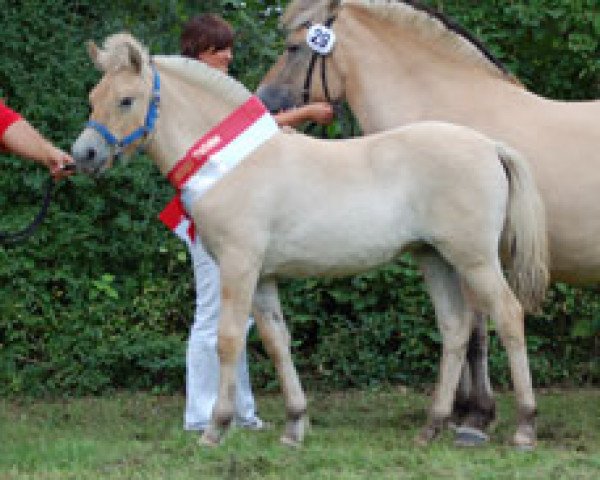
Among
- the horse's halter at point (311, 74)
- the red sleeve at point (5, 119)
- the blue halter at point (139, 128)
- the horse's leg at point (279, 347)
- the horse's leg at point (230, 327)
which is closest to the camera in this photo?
the horse's leg at point (230, 327)

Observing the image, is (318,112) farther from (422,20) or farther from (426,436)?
(426,436)

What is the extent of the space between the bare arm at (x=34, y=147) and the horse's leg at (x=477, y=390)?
6.97ft

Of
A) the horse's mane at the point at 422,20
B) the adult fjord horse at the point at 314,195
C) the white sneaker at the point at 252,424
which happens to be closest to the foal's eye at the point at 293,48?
the horse's mane at the point at 422,20

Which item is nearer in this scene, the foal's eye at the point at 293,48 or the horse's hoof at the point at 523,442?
the horse's hoof at the point at 523,442

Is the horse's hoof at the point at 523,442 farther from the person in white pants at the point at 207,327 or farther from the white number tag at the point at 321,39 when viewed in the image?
the white number tag at the point at 321,39

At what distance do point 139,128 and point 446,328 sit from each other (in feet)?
5.61

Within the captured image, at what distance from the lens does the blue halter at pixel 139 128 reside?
5223 mm

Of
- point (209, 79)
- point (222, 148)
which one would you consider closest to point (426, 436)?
point (222, 148)

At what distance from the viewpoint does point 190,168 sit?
5.25 m

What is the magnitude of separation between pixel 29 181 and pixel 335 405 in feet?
8.02

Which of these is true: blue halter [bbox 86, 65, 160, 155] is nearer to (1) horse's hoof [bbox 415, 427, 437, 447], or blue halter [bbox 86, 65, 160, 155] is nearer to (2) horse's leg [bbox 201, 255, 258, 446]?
(2) horse's leg [bbox 201, 255, 258, 446]

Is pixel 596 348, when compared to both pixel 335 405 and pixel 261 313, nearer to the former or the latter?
pixel 335 405

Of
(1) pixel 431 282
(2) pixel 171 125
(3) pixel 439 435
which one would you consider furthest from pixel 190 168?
(3) pixel 439 435

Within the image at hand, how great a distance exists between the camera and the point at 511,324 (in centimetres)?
530
